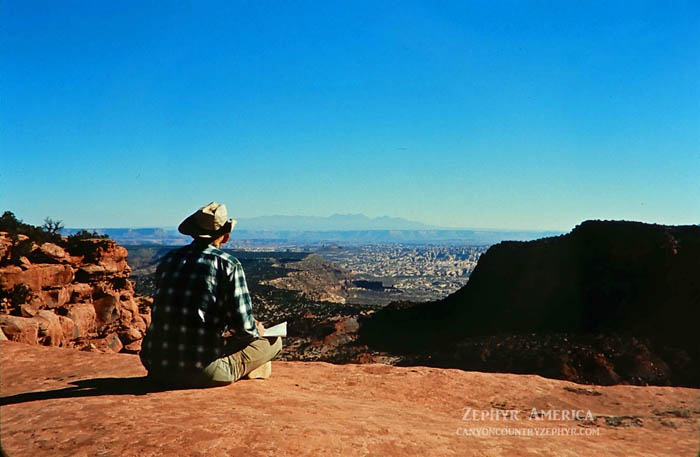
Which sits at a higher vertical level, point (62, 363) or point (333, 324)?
point (62, 363)

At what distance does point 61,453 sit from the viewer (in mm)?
2990

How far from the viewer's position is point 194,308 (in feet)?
14.1

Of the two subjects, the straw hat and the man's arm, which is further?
the straw hat

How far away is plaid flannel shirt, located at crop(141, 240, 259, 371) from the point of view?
14.1ft

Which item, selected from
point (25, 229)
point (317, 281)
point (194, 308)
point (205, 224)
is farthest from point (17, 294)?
point (317, 281)

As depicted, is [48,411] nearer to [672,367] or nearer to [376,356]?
[672,367]

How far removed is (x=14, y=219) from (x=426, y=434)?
23792 millimetres

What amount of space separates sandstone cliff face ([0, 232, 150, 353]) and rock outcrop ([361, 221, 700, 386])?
15.3m

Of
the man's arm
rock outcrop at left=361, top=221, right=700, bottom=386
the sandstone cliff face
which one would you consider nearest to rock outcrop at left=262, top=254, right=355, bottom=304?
rock outcrop at left=361, top=221, right=700, bottom=386

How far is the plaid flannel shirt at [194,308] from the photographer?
14.1 feet

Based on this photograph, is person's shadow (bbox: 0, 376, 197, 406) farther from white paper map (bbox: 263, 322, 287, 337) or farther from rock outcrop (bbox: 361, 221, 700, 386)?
rock outcrop (bbox: 361, 221, 700, 386)

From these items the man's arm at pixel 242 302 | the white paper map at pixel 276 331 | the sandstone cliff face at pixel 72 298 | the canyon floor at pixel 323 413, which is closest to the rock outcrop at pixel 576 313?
the canyon floor at pixel 323 413

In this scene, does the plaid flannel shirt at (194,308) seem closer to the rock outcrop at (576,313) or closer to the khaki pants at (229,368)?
the khaki pants at (229,368)

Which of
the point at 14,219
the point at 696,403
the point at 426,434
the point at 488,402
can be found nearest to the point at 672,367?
the point at 696,403
